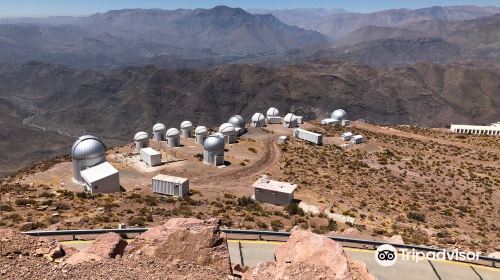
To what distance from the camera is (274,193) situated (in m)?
34.1

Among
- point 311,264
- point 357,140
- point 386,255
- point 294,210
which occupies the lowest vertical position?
point 357,140

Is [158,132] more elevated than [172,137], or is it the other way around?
[172,137]

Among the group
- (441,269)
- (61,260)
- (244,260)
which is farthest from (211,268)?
(441,269)

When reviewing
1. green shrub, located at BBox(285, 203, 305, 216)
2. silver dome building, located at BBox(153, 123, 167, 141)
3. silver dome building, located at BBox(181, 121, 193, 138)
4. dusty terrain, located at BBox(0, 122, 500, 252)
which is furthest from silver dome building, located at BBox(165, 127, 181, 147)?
green shrub, located at BBox(285, 203, 305, 216)

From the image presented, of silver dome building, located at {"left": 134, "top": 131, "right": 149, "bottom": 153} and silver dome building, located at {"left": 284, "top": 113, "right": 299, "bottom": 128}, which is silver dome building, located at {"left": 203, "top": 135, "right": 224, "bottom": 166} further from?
silver dome building, located at {"left": 284, "top": 113, "right": 299, "bottom": 128}

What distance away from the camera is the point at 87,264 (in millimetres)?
10883

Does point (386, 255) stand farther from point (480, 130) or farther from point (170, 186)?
point (480, 130)

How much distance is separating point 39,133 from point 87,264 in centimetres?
20562

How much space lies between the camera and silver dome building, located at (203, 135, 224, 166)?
4847cm

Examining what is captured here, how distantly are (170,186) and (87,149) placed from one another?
452 inches

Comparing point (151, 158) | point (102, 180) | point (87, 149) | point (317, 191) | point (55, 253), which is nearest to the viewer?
point (55, 253)

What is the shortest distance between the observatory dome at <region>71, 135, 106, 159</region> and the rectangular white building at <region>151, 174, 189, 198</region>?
28.9 ft

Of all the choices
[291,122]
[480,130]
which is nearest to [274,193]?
[291,122]

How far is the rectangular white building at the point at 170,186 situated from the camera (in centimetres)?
3631
